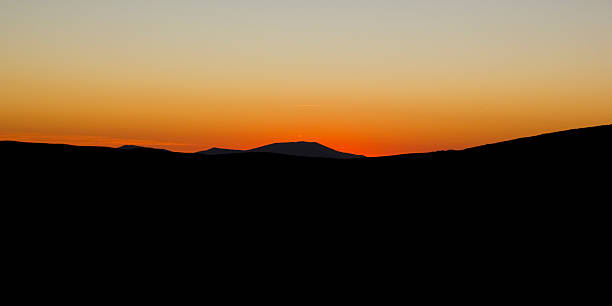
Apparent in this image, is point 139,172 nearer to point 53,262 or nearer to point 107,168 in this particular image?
point 107,168

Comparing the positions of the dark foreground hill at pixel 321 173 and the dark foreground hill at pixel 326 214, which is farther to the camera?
the dark foreground hill at pixel 321 173

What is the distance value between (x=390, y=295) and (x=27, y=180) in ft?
56.9

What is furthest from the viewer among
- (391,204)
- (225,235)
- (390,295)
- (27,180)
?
(27,180)

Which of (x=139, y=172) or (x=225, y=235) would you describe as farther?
(x=139, y=172)

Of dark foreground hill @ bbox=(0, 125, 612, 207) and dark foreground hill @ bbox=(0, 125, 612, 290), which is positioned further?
dark foreground hill @ bbox=(0, 125, 612, 207)

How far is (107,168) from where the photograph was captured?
85.7 feet

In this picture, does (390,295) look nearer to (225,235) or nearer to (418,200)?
(225,235)

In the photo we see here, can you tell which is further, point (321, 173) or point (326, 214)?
point (321, 173)

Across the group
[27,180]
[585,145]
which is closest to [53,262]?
[27,180]

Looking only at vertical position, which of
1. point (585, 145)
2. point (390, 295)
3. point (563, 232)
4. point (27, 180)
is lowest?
point (390, 295)

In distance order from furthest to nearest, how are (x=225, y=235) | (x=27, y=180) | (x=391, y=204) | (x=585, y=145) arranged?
(x=585, y=145), (x=27, y=180), (x=391, y=204), (x=225, y=235)

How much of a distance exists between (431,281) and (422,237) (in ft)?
11.0

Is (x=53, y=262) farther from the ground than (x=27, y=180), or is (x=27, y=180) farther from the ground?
(x=27, y=180)

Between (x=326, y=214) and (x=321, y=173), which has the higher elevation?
(x=321, y=173)
